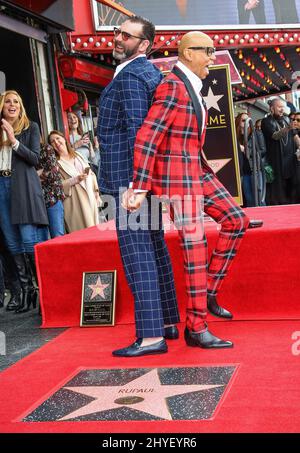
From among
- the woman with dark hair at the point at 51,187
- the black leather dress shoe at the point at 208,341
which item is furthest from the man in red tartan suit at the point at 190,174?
the woman with dark hair at the point at 51,187

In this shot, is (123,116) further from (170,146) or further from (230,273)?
(230,273)

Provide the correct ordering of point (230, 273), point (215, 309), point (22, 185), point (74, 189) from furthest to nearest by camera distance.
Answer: point (74, 189) → point (22, 185) → point (230, 273) → point (215, 309)

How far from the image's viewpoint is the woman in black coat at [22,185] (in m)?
5.77

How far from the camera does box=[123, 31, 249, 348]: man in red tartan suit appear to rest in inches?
147

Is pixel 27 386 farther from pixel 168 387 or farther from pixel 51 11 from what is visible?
pixel 51 11

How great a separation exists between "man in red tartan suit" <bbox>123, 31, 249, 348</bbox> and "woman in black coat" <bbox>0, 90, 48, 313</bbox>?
2027mm

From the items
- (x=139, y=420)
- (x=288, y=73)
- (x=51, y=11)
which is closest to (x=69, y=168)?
(x=51, y=11)

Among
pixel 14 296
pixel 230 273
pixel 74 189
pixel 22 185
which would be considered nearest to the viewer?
pixel 230 273

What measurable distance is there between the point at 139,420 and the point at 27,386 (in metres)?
0.85

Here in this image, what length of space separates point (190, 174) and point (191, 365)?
36.5 inches

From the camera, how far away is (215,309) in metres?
4.30

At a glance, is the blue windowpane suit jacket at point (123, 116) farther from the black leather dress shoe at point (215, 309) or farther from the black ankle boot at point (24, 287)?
the black ankle boot at point (24, 287)

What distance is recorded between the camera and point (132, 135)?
12.3ft

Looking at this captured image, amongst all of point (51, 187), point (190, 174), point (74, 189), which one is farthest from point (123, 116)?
point (74, 189)
